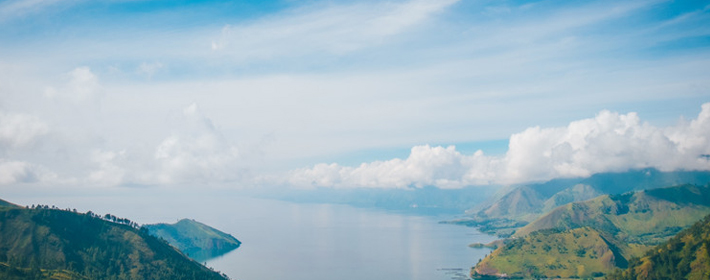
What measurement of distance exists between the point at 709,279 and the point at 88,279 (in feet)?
744

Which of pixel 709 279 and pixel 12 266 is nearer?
pixel 709 279

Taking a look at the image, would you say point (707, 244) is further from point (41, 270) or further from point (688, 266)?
point (41, 270)

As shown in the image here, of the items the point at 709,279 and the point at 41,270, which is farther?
the point at 41,270

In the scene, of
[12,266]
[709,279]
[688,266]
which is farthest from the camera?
[688,266]

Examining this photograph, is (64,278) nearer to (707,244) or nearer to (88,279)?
(88,279)

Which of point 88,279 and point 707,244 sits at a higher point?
point 707,244

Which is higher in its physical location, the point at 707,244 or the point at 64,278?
the point at 707,244

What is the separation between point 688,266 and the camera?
19800 cm

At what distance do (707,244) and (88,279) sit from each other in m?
239

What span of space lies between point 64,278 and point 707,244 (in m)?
244

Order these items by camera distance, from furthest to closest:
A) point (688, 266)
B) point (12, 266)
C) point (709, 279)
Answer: point (688, 266)
point (12, 266)
point (709, 279)

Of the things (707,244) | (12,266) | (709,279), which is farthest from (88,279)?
(707,244)

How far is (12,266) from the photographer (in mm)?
184750

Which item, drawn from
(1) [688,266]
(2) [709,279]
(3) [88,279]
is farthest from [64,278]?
(1) [688,266]
